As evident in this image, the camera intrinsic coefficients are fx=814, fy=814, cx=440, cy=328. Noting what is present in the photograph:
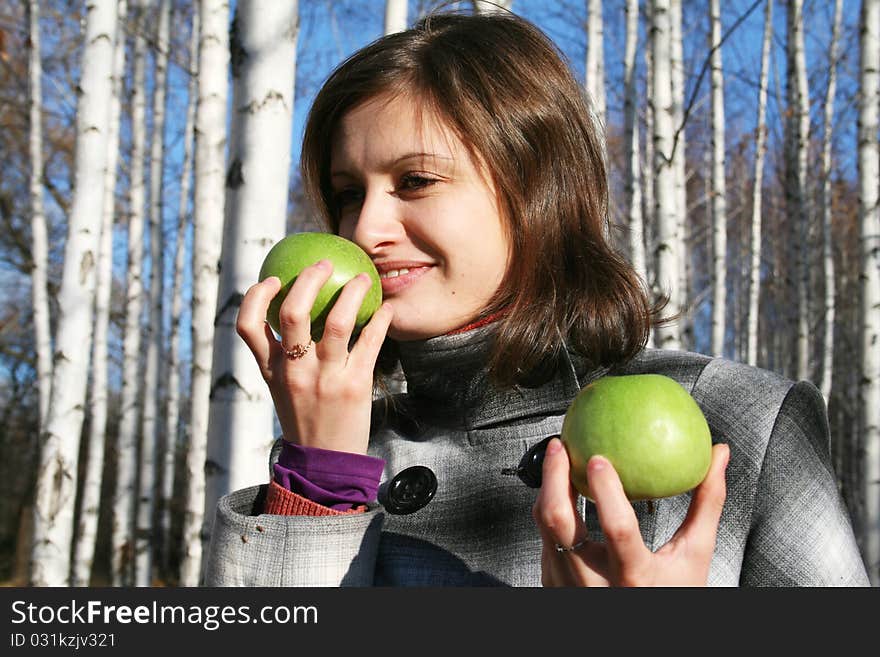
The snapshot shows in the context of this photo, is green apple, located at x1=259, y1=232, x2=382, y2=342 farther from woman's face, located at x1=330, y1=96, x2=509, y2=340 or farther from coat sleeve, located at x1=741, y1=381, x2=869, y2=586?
coat sleeve, located at x1=741, y1=381, x2=869, y2=586

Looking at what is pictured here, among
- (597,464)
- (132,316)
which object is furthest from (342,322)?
(132,316)

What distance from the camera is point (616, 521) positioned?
102 cm

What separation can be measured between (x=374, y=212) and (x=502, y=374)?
411 millimetres

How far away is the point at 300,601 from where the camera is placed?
134cm

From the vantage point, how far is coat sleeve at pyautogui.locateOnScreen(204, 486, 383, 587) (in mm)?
1399

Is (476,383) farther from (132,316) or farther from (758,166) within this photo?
(758,166)

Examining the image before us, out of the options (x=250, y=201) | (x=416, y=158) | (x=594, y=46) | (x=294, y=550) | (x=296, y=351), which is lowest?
(x=294, y=550)

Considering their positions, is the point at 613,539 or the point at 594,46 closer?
the point at 613,539

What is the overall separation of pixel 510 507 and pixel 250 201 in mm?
1033

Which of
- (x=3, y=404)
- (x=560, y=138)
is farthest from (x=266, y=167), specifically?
(x=3, y=404)

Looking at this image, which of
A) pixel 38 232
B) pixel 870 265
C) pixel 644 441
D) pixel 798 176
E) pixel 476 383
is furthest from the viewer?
pixel 798 176

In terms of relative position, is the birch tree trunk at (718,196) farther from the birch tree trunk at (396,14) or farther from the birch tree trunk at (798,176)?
the birch tree trunk at (396,14)

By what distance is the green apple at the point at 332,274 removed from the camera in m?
1.54

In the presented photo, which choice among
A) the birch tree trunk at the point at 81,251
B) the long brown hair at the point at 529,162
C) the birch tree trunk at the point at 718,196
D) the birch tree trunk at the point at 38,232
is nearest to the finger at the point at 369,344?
the long brown hair at the point at 529,162
